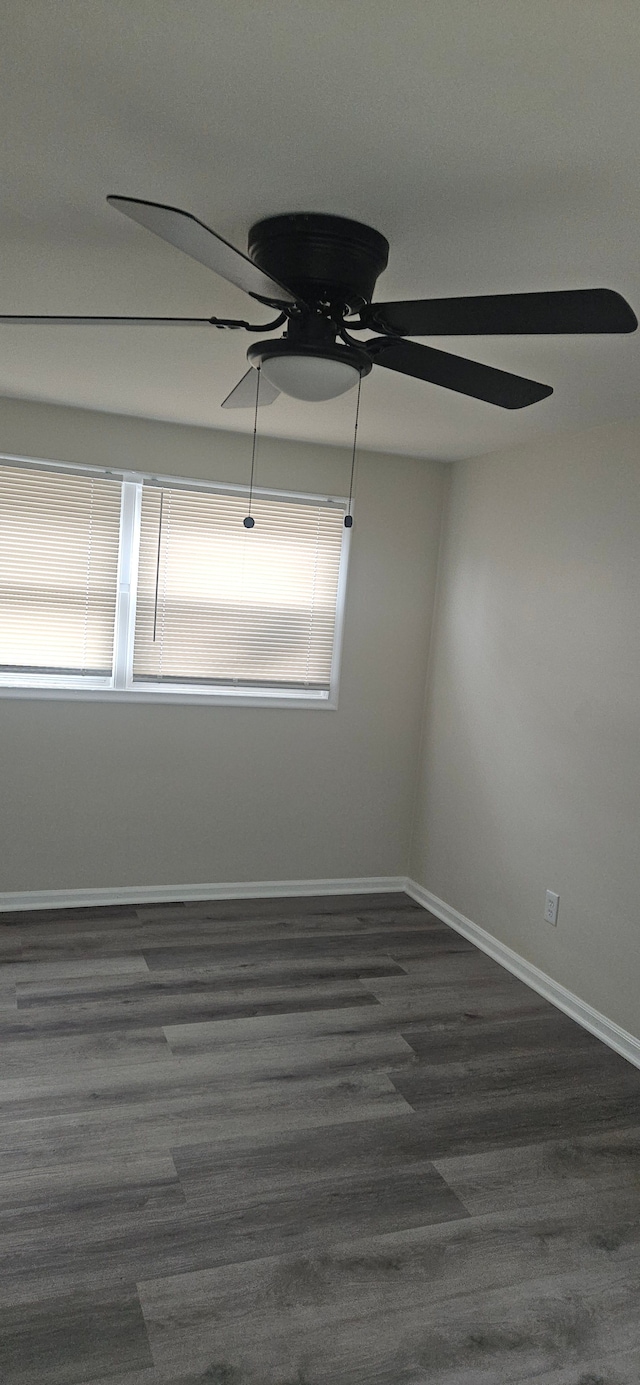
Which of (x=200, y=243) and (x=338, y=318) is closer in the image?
(x=200, y=243)

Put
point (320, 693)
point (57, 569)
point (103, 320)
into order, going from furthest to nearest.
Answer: point (320, 693)
point (57, 569)
point (103, 320)

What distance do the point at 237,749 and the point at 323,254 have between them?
293 centimetres

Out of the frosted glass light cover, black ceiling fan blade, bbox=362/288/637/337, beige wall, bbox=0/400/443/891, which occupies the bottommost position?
beige wall, bbox=0/400/443/891

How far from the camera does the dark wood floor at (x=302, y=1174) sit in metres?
1.92

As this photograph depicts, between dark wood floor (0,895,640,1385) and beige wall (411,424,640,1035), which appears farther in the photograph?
beige wall (411,424,640,1035)

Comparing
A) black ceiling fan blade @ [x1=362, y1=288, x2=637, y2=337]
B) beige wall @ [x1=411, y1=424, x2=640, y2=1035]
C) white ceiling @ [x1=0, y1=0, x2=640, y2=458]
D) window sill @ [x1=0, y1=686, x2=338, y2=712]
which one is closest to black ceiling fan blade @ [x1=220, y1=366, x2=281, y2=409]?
white ceiling @ [x1=0, y1=0, x2=640, y2=458]

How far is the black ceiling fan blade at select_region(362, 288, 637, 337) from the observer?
4.92 ft

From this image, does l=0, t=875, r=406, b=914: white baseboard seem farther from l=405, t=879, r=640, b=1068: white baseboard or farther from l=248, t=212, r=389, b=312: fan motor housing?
l=248, t=212, r=389, b=312: fan motor housing

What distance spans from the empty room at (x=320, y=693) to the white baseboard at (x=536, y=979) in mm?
19

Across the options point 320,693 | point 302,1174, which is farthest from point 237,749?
point 302,1174

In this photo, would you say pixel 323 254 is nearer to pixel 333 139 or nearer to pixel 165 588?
pixel 333 139

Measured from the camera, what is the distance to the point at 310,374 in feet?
6.21

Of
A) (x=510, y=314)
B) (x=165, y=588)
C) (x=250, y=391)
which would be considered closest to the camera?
(x=510, y=314)

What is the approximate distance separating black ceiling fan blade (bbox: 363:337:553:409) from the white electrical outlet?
222cm
